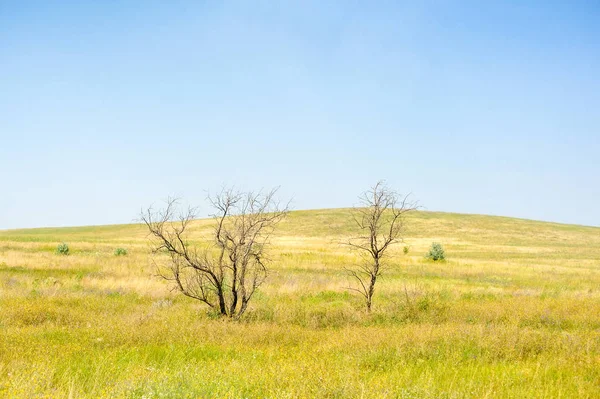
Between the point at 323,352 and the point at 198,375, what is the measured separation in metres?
3.40

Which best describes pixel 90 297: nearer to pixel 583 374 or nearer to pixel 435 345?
pixel 435 345

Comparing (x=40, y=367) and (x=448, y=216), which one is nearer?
(x=40, y=367)

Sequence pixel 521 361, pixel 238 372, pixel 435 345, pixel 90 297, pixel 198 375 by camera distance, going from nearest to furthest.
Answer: pixel 198 375, pixel 238 372, pixel 521 361, pixel 435 345, pixel 90 297

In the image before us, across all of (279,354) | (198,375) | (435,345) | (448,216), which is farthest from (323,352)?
(448,216)

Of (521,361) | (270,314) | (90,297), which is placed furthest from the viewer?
(90,297)

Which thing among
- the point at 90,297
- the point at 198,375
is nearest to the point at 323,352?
the point at 198,375

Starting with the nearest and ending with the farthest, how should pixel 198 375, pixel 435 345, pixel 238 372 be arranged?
pixel 198 375 → pixel 238 372 → pixel 435 345

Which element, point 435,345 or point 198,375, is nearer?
point 198,375

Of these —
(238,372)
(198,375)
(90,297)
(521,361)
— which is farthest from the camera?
(90,297)

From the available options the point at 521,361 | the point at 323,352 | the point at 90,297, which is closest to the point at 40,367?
the point at 323,352

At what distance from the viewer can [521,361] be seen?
884cm

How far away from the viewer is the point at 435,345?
9.88 metres

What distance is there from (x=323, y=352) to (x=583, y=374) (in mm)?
4641

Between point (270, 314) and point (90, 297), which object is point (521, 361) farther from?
point (90, 297)
